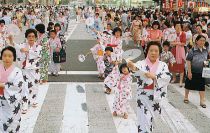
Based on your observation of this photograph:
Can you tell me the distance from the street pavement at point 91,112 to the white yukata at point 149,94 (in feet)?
4.10

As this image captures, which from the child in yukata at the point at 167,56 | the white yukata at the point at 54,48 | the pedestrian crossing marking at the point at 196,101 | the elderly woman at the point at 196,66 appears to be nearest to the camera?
the pedestrian crossing marking at the point at 196,101

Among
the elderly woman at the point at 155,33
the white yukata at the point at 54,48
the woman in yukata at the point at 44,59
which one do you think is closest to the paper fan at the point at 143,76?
the woman in yukata at the point at 44,59

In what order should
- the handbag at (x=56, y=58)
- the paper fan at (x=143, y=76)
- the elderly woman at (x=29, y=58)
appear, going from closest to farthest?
the paper fan at (x=143, y=76) < the elderly woman at (x=29, y=58) < the handbag at (x=56, y=58)

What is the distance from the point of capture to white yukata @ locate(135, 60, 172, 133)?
6145mm

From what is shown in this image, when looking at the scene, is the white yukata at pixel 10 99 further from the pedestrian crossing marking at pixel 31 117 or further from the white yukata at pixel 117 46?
the white yukata at pixel 117 46

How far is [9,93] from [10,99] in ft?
0.29

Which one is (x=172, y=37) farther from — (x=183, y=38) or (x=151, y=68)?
(x=151, y=68)

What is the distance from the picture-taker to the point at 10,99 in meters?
6.02

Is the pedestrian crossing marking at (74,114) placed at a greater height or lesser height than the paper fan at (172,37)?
lesser

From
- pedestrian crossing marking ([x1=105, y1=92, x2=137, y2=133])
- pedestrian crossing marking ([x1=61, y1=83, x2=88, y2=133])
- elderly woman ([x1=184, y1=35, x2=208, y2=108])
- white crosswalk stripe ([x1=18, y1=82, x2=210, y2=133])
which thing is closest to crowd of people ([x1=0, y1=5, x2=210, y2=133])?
elderly woman ([x1=184, y1=35, x2=208, y2=108])

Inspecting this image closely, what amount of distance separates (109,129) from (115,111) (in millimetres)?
902

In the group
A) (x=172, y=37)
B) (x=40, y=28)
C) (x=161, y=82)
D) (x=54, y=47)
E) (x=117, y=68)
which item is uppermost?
(x=40, y=28)

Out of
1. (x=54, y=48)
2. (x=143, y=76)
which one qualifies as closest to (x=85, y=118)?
(x=143, y=76)

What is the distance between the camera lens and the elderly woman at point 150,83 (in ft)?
20.0
